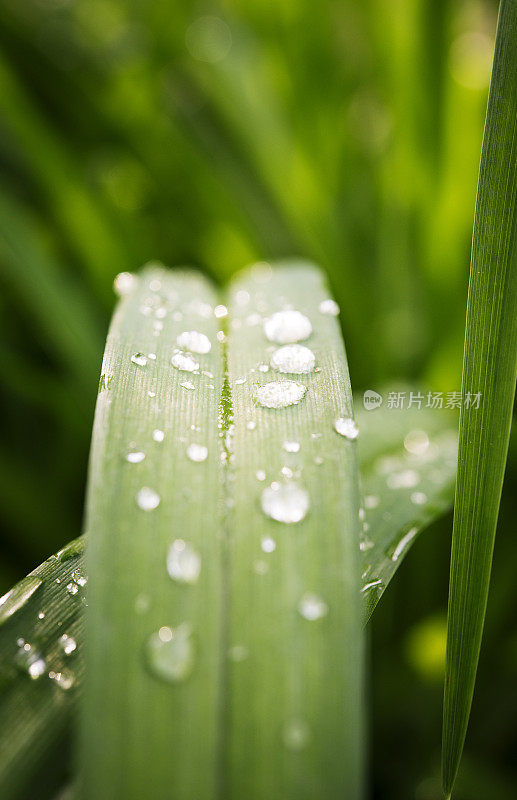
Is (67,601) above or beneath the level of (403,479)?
beneath

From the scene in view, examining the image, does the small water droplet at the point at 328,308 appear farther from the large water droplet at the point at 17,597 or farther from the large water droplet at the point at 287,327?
the large water droplet at the point at 17,597

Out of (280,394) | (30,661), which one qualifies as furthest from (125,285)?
(30,661)

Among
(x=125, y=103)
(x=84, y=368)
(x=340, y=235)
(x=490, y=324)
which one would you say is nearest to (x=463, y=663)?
(x=490, y=324)

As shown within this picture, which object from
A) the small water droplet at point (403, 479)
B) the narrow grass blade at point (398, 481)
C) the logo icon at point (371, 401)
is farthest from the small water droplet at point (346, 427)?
→ the logo icon at point (371, 401)

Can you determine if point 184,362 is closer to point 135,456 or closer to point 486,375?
point 135,456

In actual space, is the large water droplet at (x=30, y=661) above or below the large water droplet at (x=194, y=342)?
below

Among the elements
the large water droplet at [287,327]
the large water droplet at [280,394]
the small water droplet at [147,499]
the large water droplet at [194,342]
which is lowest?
the small water droplet at [147,499]

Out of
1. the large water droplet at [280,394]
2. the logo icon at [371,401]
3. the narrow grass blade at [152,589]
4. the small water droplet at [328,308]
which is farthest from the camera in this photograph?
the logo icon at [371,401]
